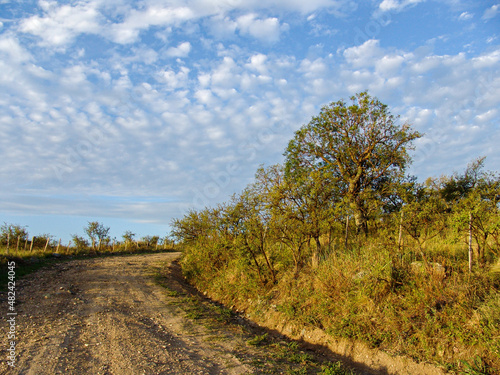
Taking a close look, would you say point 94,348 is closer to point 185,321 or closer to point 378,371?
point 185,321

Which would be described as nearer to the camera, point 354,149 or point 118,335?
point 118,335

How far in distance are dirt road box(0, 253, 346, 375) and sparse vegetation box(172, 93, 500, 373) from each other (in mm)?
2171

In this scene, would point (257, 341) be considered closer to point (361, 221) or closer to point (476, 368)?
point (476, 368)

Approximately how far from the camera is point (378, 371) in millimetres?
5926

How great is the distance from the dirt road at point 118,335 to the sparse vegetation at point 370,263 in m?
2.17

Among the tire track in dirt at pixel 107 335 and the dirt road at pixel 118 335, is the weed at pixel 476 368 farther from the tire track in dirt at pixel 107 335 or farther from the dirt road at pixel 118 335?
the tire track in dirt at pixel 107 335

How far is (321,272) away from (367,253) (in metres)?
1.45

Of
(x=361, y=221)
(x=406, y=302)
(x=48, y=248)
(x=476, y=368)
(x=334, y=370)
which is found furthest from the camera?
(x=48, y=248)

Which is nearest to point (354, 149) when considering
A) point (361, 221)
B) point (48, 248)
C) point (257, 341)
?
point (361, 221)

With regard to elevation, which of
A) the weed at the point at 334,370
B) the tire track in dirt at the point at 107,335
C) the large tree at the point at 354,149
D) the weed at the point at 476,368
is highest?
the large tree at the point at 354,149

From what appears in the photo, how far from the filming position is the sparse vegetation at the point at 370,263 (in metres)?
5.98

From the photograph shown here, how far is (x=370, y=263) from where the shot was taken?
8.02 meters

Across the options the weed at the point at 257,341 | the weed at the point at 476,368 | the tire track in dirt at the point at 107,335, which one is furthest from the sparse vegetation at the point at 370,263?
the tire track in dirt at the point at 107,335

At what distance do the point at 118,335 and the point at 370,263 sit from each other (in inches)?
253
